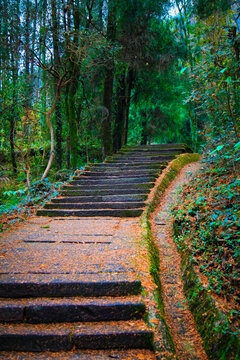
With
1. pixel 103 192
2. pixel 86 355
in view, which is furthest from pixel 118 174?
pixel 86 355

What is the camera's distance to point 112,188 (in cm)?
689

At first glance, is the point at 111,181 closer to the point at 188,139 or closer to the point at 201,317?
the point at 201,317

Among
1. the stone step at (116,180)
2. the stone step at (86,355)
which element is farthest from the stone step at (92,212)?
the stone step at (86,355)

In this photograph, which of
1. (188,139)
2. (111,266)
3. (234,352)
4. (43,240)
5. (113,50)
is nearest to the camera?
(234,352)

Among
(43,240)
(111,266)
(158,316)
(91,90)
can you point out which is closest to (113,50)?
(91,90)

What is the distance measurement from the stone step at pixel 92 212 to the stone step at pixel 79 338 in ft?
10.3

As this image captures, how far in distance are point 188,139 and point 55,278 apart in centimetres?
1611

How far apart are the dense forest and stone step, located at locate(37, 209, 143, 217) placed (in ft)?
3.59

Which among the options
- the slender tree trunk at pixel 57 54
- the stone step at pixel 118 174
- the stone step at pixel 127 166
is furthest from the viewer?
the slender tree trunk at pixel 57 54

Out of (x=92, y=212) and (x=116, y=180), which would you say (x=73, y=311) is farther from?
(x=116, y=180)

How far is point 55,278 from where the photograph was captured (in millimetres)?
2717

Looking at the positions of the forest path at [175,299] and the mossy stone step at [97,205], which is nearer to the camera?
the forest path at [175,299]

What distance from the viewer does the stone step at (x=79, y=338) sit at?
6.98 feet

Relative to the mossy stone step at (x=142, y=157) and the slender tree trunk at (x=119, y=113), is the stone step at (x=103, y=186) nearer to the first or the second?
the mossy stone step at (x=142, y=157)
